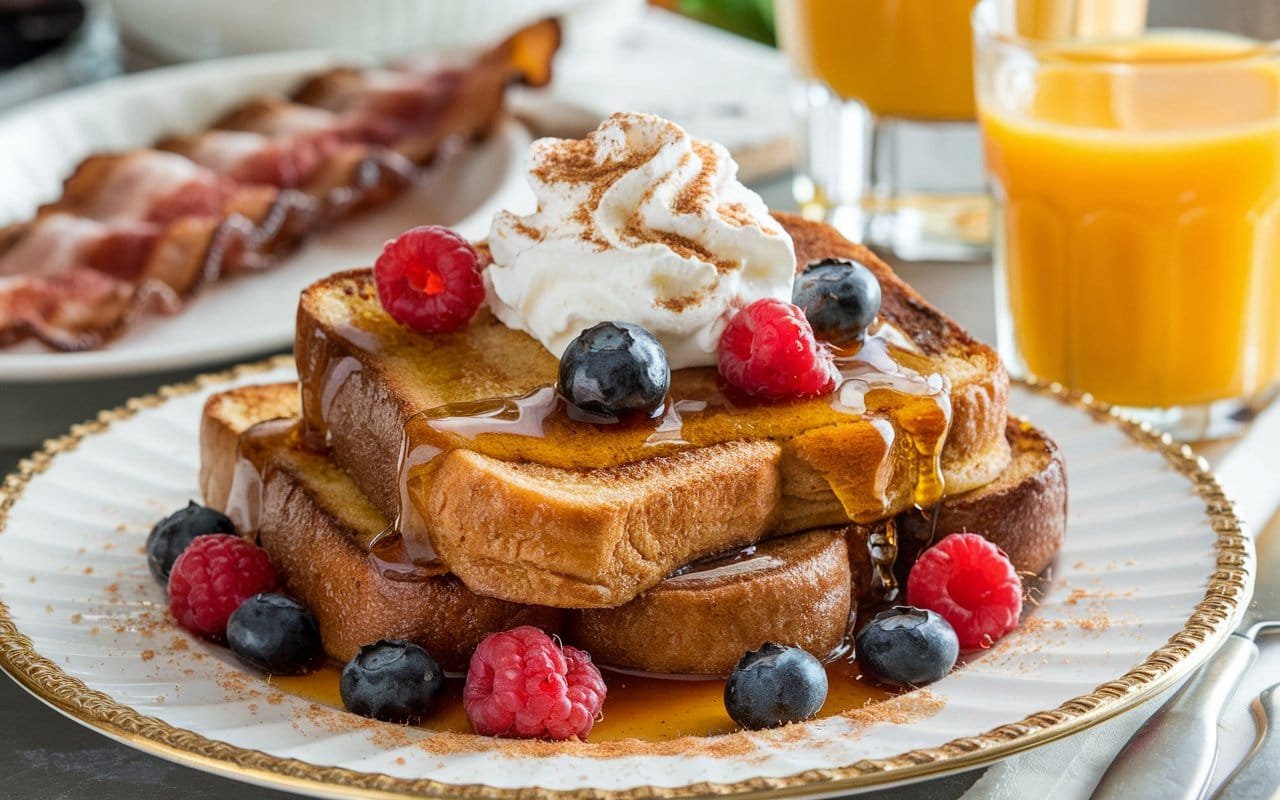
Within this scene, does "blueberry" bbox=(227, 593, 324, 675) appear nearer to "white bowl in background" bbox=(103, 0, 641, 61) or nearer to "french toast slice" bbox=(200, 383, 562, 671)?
"french toast slice" bbox=(200, 383, 562, 671)

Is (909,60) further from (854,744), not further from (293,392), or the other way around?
(854,744)

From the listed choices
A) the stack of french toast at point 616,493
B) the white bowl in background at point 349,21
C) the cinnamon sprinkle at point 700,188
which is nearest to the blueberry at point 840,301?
the stack of french toast at point 616,493

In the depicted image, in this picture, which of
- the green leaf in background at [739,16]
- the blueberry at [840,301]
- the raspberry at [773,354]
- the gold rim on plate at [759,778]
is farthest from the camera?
the green leaf in background at [739,16]

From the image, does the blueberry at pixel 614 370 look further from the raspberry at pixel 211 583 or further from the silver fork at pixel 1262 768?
the silver fork at pixel 1262 768

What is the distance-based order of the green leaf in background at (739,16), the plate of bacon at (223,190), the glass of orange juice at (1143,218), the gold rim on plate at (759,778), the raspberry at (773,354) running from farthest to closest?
the green leaf in background at (739,16), the plate of bacon at (223,190), the glass of orange juice at (1143,218), the raspberry at (773,354), the gold rim on plate at (759,778)

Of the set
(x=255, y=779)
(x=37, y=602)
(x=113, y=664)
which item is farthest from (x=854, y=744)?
(x=37, y=602)

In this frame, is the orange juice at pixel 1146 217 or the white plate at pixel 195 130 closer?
the orange juice at pixel 1146 217

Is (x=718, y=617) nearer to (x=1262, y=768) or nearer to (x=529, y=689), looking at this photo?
(x=529, y=689)
